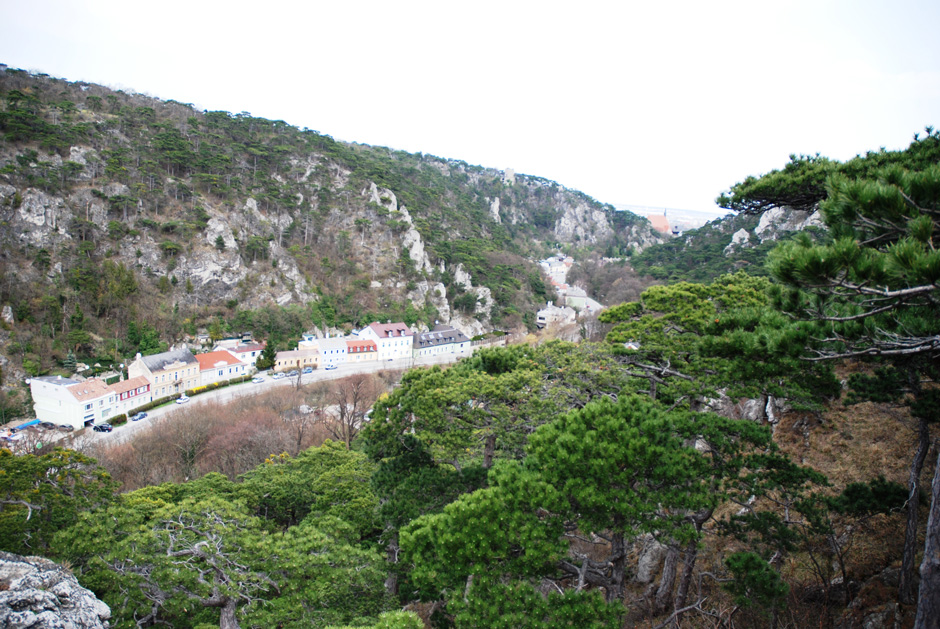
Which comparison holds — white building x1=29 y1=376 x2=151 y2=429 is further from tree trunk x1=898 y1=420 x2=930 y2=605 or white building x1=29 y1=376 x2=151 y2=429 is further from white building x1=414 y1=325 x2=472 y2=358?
tree trunk x1=898 y1=420 x2=930 y2=605

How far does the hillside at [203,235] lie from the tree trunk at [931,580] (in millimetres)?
32240

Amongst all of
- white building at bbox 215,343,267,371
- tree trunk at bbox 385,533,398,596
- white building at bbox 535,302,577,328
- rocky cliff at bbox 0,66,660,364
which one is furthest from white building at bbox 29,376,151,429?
white building at bbox 535,302,577,328

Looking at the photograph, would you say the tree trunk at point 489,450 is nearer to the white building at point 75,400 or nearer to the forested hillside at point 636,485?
the forested hillside at point 636,485

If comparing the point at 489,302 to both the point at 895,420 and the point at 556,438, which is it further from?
the point at 556,438

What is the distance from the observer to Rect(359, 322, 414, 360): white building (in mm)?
32156

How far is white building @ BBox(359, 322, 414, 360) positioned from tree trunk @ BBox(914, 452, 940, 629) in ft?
98.9

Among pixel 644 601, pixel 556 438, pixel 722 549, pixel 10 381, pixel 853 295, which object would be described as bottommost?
pixel 10 381

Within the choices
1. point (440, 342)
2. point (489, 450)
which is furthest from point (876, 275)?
point (440, 342)

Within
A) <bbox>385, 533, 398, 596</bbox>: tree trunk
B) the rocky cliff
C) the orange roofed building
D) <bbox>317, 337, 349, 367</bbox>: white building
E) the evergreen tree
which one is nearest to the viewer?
the evergreen tree

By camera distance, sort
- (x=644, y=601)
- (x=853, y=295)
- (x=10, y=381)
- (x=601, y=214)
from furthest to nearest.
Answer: (x=601, y=214) → (x=10, y=381) → (x=644, y=601) → (x=853, y=295)

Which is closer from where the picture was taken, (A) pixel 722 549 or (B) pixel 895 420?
(A) pixel 722 549

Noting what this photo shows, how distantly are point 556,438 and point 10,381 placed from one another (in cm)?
2984

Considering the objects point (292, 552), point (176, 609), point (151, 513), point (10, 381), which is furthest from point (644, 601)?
point (10, 381)

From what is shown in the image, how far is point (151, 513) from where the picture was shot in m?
7.92
